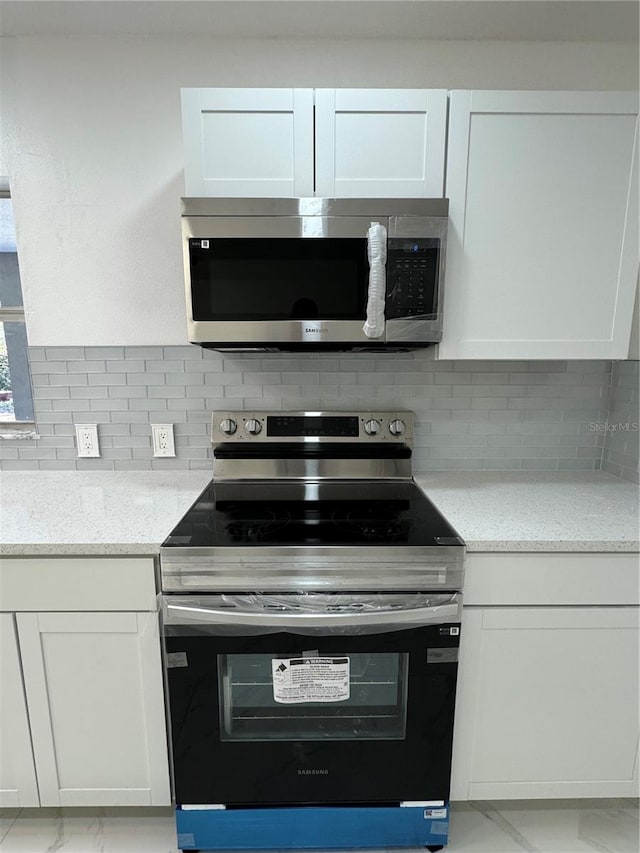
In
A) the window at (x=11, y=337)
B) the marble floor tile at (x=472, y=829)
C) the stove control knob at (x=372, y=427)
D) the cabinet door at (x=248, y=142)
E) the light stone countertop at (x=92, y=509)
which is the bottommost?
the marble floor tile at (x=472, y=829)

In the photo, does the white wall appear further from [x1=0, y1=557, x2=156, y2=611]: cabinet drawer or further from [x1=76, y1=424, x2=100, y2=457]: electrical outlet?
[x1=0, y1=557, x2=156, y2=611]: cabinet drawer

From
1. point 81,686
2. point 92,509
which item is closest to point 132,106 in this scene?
point 92,509

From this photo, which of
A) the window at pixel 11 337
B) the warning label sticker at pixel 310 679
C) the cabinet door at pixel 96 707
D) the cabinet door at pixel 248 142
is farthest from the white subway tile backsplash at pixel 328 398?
the warning label sticker at pixel 310 679

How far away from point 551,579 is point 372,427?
0.75m

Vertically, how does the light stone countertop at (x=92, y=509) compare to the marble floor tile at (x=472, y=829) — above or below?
above

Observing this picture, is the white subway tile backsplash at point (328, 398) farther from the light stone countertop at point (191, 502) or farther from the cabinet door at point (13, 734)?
the cabinet door at point (13, 734)

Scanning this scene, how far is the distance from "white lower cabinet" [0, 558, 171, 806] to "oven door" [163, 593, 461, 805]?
0.34 feet

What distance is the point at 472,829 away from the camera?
1.39m

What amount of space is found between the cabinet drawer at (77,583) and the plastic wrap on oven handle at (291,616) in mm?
98

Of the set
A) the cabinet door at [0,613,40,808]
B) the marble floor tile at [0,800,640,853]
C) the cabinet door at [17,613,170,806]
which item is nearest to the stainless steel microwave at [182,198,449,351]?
the cabinet door at [17,613,170,806]

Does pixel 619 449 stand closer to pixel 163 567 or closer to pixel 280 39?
pixel 163 567

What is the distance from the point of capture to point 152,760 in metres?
1.29

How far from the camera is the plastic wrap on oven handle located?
1.15 meters

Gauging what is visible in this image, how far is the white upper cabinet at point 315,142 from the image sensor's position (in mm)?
1275
